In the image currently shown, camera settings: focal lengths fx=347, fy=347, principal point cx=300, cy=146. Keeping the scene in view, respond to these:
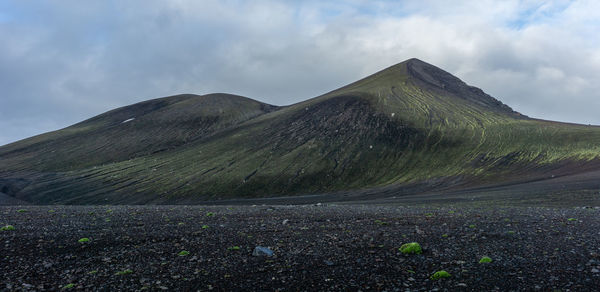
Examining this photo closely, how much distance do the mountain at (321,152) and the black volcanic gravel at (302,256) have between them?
5478cm

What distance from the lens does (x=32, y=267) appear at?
1353 centimetres

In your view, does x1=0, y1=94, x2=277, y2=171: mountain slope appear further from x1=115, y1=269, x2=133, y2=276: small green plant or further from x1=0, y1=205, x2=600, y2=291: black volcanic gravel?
x1=115, y1=269, x2=133, y2=276: small green plant

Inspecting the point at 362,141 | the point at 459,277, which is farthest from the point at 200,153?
the point at 459,277

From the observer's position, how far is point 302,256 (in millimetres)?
15133

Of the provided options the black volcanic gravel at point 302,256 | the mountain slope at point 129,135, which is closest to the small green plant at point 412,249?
the black volcanic gravel at point 302,256

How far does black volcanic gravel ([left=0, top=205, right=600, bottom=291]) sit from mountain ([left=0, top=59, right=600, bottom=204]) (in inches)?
2157

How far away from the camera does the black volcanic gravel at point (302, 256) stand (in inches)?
469

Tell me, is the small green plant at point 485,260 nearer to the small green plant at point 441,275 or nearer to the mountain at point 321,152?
the small green plant at point 441,275

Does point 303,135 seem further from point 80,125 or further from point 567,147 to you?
point 80,125

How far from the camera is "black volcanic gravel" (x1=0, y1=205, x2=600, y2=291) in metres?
11.9

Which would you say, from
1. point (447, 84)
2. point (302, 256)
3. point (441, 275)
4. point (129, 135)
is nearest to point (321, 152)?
point (302, 256)

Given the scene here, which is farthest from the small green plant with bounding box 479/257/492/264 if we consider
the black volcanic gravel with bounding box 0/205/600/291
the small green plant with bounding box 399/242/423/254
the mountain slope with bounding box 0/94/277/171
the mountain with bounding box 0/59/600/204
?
the mountain slope with bounding box 0/94/277/171

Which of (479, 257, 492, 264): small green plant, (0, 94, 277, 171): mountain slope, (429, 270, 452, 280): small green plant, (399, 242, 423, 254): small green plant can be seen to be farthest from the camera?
(0, 94, 277, 171): mountain slope

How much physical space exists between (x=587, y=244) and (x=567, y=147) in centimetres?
8740
